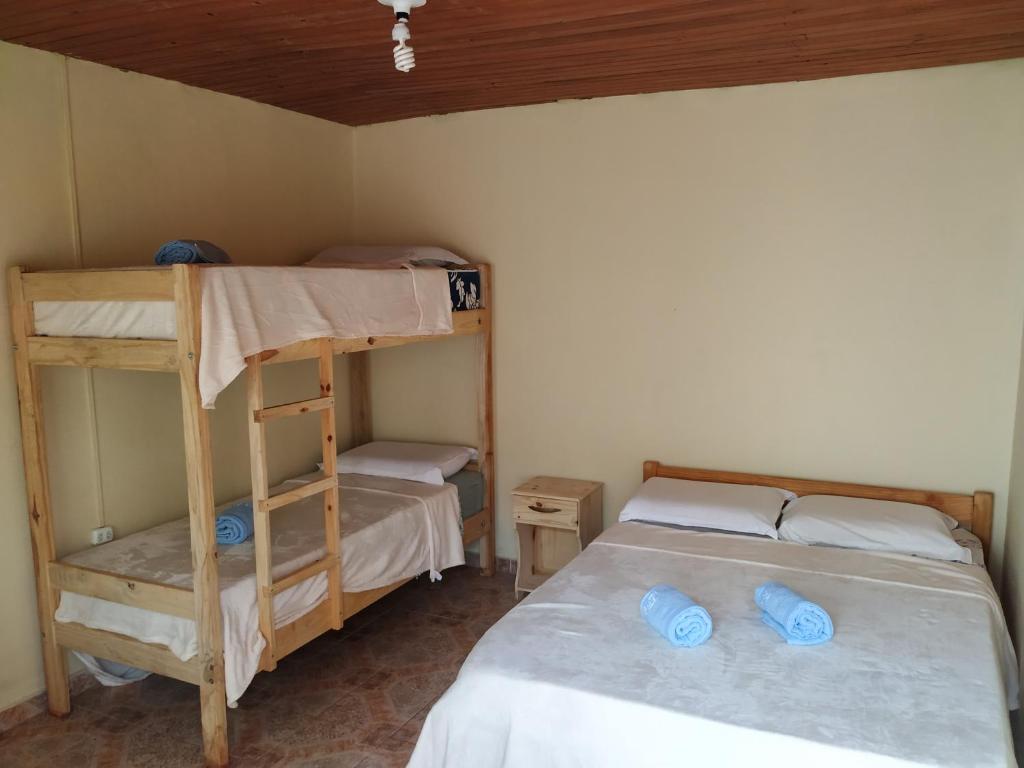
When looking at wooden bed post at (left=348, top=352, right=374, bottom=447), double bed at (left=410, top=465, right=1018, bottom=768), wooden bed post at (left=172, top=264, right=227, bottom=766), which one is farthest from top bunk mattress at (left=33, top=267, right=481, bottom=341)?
wooden bed post at (left=348, top=352, right=374, bottom=447)

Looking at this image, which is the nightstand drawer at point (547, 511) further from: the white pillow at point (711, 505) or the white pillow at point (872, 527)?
the white pillow at point (872, 527)

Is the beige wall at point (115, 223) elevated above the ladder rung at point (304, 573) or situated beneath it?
elevated above

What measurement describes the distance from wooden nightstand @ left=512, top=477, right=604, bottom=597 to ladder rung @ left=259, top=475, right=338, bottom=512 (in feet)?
3.93

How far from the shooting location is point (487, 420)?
426cm

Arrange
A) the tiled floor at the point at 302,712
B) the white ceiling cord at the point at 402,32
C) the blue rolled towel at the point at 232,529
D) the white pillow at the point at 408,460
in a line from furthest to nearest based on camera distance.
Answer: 1. the white pillow at the point at 408,460
2. the blue rolled towel at the point at 232,529
3. the tiled floor at the point at 302,712
4. the white ceiling cord at the point at 402,32

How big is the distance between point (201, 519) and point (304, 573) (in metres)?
0.52

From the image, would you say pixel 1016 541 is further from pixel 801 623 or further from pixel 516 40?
pixel 516 40

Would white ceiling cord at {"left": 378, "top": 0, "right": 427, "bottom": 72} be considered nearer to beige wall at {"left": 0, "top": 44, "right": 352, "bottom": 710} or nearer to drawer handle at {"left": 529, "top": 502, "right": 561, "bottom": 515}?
beige wall at {"left": 0, "top": 44, "right": 352, "bottom": 710}

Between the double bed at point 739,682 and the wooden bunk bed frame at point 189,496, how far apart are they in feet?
2.79

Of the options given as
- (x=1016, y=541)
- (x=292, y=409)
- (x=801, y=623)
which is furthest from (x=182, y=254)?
(x=1016, y=541)

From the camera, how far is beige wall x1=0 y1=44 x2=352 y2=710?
287 cm

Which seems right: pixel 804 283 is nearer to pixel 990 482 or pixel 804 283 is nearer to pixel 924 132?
pixel 924 132

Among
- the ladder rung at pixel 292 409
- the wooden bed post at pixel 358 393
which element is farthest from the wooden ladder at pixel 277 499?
the wooden bed post at pixel 358 393

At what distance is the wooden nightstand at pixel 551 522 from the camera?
12.5 feet
